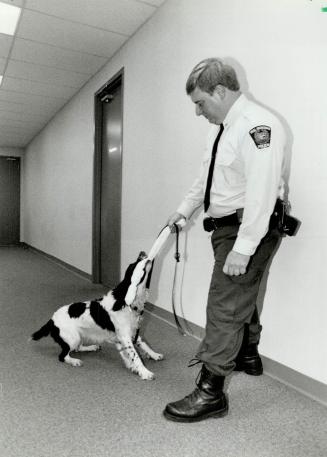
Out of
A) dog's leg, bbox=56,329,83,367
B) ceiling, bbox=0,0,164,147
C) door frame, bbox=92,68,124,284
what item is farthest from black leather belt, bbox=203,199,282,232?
door frame, bbox=92,68,124,284

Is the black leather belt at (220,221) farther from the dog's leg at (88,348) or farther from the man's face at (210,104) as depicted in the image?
the dog's leg at (88,348)

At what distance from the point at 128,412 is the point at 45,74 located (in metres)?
4.24

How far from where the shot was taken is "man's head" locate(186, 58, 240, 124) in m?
1.54

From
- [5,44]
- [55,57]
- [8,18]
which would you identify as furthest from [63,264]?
[8,18]

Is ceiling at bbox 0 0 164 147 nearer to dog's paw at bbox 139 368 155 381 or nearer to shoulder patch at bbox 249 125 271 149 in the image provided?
shoulder patch at bbox 249 125 271 149

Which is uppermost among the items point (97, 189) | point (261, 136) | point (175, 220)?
point (261, 136)

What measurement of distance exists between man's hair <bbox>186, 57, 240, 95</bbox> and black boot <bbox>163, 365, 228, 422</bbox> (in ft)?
3.82

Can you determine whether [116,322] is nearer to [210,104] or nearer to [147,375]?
[147,375]

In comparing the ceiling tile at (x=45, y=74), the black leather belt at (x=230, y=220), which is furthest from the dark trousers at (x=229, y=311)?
the ceiling tile at (x=45, y=74)

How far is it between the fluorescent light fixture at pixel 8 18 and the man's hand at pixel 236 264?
9.67 feet

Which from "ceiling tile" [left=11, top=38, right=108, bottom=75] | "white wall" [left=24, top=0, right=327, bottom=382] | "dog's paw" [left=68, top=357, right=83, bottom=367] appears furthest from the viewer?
"ceiling tile" [left=11, top=38, right=108, bottom=75]

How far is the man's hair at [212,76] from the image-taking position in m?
1.53

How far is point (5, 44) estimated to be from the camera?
3854 millimetres

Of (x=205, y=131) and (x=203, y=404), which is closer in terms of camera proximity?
(x=203, y=404)
